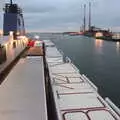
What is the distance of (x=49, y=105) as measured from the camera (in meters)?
12.3

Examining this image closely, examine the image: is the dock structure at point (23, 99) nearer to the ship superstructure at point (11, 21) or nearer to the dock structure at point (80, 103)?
the dock structure at point (80, 103)

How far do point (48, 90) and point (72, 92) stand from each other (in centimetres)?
211

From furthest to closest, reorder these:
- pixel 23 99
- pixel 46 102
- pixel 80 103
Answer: pixel 80 103 → pixel 46 102 → pixel 23 99

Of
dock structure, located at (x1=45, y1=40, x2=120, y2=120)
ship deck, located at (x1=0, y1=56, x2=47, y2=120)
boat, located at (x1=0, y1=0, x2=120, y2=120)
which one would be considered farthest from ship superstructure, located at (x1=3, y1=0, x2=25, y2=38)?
ship deck, located at (x1=0, y1=56, x2=47, y2=120)

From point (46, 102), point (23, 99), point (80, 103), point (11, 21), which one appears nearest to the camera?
point (23, 99)

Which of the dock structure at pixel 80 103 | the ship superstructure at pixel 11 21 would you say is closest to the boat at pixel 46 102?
the dock structure at pixel 80 103

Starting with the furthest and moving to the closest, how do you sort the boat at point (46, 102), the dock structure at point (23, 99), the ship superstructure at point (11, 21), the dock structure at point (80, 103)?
the ship superstructure at point (11, 21) → the dock structure at point (80, 103) → the boat at point (46, 102) → the dock structure at point (23, 99)

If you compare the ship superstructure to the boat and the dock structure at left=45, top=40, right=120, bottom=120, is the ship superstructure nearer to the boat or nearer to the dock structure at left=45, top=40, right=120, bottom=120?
the dock structure at left=45, top=40, right=120, bottom=120

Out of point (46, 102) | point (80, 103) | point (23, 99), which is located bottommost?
point (80, 103)

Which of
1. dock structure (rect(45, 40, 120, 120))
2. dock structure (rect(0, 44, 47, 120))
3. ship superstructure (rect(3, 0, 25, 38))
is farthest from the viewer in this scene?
ship superstructure (rect(3, 0, 25, 38))

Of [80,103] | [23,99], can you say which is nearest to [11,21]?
[80,103]

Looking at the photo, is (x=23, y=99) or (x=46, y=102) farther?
(x=46, y=102)

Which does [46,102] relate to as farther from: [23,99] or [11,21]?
[11,21]

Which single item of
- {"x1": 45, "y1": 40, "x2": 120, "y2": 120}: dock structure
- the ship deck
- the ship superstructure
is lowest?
{"x1": 45, "y1": 40, "x2": 120, "y2": 120}: dock structure
